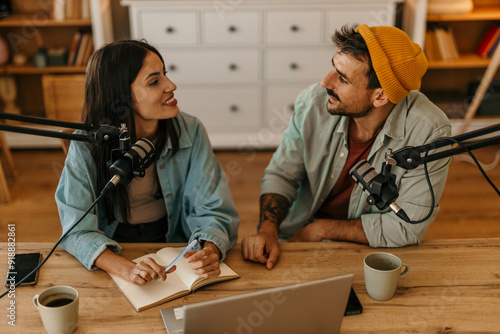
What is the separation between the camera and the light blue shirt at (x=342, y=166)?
1.50 meters

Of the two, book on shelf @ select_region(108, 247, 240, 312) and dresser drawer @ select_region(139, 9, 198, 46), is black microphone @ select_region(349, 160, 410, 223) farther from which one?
Result: dresser drawer @ select_region(139, 9, 198, 46)

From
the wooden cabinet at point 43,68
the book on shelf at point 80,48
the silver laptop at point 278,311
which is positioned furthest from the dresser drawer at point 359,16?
the silver laptop at point 278,311

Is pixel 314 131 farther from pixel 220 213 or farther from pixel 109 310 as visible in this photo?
pixel 109 310

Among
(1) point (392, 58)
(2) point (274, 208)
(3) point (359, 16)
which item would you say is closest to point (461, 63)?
(3) point (359, 16)

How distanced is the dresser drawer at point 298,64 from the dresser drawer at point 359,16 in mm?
190

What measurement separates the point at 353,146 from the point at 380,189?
0.72 meters

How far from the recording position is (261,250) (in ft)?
4.34

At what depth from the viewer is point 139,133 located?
63.9 inches

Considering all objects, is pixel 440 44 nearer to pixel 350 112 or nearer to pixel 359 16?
pixel 359 16

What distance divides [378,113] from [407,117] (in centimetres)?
10

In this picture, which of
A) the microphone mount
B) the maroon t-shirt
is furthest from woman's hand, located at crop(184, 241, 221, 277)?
the maroon t-shirt

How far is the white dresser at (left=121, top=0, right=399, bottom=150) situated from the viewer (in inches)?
137

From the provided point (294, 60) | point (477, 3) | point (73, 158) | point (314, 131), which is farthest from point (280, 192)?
point (477, 3)

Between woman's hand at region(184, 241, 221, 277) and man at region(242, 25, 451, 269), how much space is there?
0.10 m
